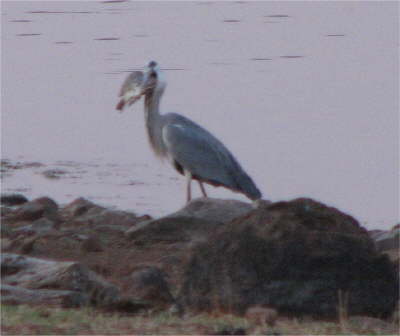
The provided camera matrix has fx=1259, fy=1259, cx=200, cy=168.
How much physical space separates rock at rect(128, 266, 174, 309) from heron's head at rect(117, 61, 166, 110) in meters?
5.55

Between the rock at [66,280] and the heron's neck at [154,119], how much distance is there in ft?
20.0

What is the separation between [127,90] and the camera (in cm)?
1193

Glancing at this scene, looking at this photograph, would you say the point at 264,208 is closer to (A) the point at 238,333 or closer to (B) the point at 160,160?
(A) the point at 238,333

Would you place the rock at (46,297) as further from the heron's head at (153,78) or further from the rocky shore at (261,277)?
the heron's head at (153,78)

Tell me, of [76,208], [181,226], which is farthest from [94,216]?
[181,226]

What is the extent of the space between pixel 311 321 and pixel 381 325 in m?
0.34

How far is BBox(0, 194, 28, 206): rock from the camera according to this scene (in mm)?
10875

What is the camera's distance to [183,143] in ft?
39.9

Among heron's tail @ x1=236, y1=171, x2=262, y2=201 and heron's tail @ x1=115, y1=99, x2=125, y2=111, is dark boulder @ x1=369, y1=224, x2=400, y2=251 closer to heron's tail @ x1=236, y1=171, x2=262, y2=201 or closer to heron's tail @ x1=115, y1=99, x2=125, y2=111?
heron's tail @ x1=236, y1=171, x2=262, y2=201

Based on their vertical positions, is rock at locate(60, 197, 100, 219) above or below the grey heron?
below

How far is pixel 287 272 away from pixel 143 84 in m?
6.57

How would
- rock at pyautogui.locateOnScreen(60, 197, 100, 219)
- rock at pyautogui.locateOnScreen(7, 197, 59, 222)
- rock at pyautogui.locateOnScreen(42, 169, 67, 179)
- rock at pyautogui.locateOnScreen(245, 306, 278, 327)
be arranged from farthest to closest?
rock at pyautogui.locateOnScreen(42, 169, 67, 179)
rock at pyautogui.locateOnScreen(60, 197, 100, 219)
rock at pyautogui.locateOnScreen(7, 197, 59, 222)
rock at pyautogui.locateOnScreen(245, 306, 278, 327)

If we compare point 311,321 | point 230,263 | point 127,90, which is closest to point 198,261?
point 230,263

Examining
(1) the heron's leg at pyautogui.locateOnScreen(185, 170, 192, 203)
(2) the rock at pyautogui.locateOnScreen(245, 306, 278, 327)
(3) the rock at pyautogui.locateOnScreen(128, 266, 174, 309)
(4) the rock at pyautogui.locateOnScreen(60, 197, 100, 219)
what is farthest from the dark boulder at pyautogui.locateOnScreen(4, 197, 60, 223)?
(2) the rock at pyautogui.locateOnScreen(245, 306, 278, 327)
